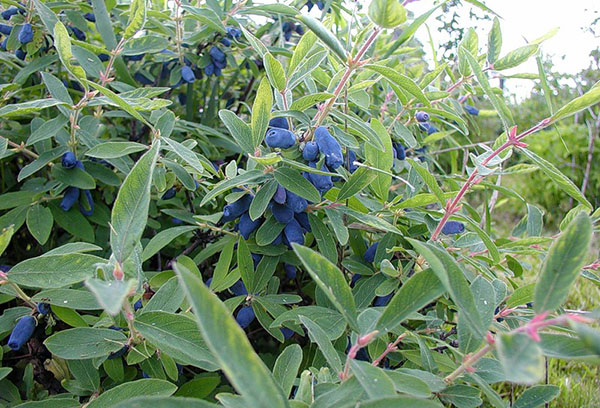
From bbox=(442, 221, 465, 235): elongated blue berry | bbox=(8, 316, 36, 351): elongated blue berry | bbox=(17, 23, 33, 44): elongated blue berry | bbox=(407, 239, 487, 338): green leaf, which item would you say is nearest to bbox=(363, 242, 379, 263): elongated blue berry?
bbox=(442, 221, 465, 235): elongated blue berry

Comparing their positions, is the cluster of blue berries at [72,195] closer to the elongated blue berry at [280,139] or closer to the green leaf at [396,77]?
the elongated blue berry at [280,139]

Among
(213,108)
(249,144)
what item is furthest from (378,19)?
(213,108)

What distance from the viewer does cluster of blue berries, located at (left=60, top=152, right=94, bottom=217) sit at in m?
1.16

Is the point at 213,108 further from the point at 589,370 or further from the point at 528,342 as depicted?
the point at 589,370

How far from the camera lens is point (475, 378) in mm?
671

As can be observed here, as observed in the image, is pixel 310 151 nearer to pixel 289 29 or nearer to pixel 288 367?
pixel 288 367

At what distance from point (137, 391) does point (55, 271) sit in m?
0.21

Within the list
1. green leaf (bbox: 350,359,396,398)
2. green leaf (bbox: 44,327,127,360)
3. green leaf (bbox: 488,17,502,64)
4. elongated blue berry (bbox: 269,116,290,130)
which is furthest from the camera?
green leaf (bbox: 488,17,502,64)

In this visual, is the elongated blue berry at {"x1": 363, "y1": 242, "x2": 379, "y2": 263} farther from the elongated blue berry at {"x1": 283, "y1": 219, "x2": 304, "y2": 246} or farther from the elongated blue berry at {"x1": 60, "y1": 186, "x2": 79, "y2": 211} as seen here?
the elongated blue berry at {"x1": 60, "y1": 186, "x2": 79, "y2": 211}

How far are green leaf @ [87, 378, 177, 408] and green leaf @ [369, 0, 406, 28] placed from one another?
0.60 metres

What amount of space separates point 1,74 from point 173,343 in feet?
4.29

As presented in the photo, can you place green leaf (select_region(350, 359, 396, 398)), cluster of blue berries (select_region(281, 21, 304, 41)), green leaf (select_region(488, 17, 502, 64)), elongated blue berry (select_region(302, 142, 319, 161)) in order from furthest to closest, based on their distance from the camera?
cluster of blue berries (select_region(281, 21, 304, 41))
green leaf (select_region(488, 17, 502, 64))
elongated blue berry (select_region(302, 142, 319, 161))
green leaf (select_region(350, 359, 396, 398))

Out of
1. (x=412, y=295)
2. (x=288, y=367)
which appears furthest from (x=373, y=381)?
(x=288, y=367)

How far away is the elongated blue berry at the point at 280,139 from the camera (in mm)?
885
